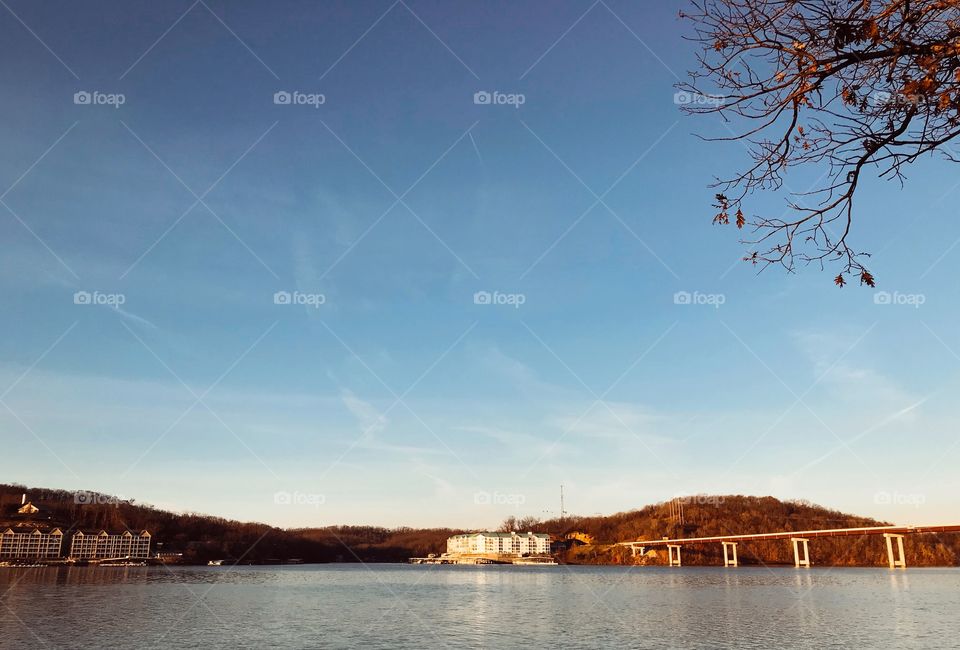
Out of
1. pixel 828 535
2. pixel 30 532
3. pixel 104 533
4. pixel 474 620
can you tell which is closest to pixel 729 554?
pixel 828 535

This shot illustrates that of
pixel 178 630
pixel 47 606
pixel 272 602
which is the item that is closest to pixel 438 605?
pixel 272 602

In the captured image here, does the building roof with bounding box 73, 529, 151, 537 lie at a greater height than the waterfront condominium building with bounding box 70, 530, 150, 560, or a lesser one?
greater

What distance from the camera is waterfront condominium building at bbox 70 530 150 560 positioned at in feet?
595

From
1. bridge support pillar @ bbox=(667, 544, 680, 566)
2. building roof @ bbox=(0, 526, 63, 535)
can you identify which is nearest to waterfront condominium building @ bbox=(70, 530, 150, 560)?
building roof @ bbox=(0, 526, 63, 535)

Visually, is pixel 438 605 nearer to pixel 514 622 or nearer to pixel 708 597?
pixel 514 622

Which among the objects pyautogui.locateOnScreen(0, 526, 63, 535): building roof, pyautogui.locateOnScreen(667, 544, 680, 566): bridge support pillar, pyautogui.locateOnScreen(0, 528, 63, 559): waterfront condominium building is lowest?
pyautogui.locateOnScreen(667, 544, 680, 566): bridge support pillar

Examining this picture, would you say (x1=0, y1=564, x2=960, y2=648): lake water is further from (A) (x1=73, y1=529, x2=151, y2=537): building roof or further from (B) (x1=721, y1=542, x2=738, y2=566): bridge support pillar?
(A) (x1=73, y1=529, x2=151, y2=537): building roof

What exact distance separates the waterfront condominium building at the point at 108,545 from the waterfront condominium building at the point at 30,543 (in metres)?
4.45

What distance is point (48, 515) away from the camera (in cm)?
19712

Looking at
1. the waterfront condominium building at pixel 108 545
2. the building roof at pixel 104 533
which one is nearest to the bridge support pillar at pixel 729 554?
the waterfront condominium building at pixel 108 545

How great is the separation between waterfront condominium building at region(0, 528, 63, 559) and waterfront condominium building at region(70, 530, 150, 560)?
4.45 meters

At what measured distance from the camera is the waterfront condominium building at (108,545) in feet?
595

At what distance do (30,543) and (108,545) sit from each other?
20.1 m

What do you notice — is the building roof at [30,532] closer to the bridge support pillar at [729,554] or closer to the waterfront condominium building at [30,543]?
the waterfront condominium building at [30,543]
